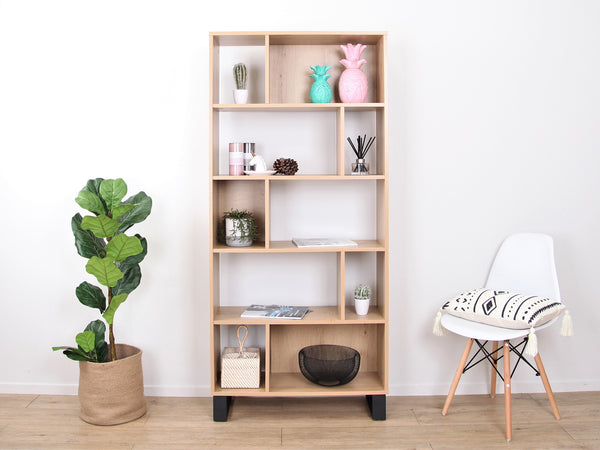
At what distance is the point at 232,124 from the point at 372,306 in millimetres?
1173

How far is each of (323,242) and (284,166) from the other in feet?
1.34

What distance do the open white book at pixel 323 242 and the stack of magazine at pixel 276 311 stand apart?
33 cm

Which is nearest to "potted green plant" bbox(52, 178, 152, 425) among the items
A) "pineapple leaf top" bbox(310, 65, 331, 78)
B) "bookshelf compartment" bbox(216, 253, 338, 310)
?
"bookshelf compartment" bbox(216, 253, 338, 310)

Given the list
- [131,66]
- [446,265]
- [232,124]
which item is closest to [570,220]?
[446,265]

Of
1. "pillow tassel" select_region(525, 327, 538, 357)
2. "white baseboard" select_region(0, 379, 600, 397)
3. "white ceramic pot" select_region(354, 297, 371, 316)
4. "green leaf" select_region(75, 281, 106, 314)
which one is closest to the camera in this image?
"pillow tassel" select_region(525, 327, 538, 357)

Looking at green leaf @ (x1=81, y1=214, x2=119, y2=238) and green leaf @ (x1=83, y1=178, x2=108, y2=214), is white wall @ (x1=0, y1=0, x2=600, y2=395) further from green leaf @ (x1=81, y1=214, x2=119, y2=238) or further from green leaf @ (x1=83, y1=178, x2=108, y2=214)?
green leaf @ (x1=81, y1=214, x2=119, y2=238)

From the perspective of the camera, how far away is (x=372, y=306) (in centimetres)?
291

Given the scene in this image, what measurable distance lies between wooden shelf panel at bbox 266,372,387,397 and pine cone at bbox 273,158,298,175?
102 cm

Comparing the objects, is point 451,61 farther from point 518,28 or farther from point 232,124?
point 232,124

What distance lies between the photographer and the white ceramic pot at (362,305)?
2699 mm

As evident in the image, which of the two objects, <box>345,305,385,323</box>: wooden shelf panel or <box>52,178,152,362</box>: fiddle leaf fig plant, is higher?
<box>52,178,152,362</box>: fiddle leaf fig plant

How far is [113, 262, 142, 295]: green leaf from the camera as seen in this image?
262cm

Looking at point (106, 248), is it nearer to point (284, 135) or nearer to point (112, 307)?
point (112, 307)

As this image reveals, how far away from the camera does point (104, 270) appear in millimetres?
2469
